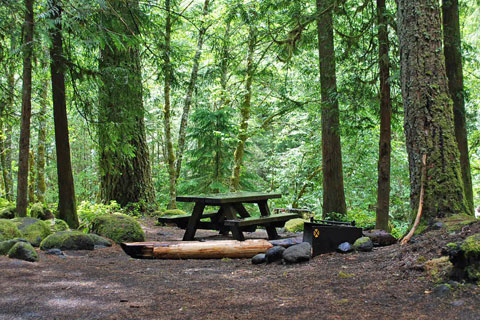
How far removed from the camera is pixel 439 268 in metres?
3.52

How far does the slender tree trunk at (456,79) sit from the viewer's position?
299 inches

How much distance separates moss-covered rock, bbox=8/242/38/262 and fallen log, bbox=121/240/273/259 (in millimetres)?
1316

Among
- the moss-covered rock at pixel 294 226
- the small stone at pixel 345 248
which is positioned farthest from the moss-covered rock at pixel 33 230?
the moss-covered rock at pixel 294 226

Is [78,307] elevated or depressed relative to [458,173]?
depressed

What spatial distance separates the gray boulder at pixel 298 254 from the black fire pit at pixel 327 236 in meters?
0.15

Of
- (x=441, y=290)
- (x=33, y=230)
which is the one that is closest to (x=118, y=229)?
(x=33, y=230)

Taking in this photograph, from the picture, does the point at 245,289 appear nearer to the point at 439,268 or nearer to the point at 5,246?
the point at 439,268

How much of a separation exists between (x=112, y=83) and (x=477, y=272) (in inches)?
300

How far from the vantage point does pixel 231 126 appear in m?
13.8

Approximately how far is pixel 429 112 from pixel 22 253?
5.71 meters

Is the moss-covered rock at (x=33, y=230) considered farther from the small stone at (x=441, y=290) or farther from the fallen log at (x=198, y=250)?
the small stone at (x=441, y=290)

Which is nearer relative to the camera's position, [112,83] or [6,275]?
[6,275]

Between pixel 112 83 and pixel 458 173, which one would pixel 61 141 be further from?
pixel 458 173

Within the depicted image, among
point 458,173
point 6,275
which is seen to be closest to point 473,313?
point 458,173
